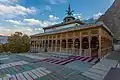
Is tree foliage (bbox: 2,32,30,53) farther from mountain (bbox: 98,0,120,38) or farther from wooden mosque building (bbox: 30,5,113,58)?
mountain (bbox: 98,0,120,38)

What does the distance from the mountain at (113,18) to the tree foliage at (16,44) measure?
2895 centimetres

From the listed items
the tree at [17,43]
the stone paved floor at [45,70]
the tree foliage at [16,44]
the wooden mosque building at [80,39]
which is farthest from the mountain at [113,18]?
the stone paved floor at [45,70]

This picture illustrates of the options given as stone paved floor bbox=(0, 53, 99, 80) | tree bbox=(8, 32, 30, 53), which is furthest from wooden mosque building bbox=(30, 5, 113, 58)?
tree bbox=(8, 32, 30, 53)

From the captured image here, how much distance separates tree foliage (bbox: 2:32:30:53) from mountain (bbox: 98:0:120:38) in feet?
Answer: 95.0

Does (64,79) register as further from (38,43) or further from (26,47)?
(26,47)

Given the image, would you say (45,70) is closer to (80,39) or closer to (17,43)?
(80,39)

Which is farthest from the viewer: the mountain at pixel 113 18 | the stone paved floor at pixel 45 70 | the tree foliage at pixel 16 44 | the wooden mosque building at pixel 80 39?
the mountain at pixel 113 18

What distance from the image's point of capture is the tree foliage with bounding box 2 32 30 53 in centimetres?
2977

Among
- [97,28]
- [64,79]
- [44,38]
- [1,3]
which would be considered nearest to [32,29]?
[44,38]

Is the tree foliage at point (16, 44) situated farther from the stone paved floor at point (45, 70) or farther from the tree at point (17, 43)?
the stone paved floor at point (45, 70)

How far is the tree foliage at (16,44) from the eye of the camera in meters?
29.8

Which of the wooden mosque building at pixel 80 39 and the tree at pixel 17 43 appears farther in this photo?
the tree at pixel 17 43

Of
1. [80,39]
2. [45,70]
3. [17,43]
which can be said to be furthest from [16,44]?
[45,70]

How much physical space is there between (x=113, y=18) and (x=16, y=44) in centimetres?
3787
